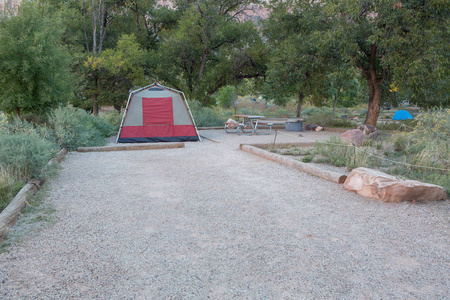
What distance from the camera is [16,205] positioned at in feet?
13.7

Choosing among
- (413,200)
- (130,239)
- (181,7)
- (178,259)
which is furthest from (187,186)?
(181,7)

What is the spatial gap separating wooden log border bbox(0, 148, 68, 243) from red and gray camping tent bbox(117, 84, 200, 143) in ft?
18.3

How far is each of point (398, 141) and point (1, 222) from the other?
795cm

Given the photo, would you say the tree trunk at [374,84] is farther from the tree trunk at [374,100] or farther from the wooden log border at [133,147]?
the wooden log border at [133,147]

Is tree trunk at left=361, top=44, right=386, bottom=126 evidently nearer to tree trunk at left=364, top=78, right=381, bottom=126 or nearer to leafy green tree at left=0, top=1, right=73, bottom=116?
tree trunk at left=364, top=78, right=381, bottom=126

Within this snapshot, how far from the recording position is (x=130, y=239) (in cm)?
356

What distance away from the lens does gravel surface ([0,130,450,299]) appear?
2.68m

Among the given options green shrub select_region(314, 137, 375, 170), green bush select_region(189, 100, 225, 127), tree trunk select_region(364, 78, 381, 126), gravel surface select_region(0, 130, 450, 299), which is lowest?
gravel surface select_region(0, 130, 450, 299)

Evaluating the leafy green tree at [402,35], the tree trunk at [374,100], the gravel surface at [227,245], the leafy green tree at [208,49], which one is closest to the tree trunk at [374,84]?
the tree trunk at [374,100]

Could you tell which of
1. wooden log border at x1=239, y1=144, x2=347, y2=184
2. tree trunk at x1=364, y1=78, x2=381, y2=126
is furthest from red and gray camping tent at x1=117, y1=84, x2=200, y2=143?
tree trunk at x1=364, y1=78, x2=381, y2=126

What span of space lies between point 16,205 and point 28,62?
636 centimetres

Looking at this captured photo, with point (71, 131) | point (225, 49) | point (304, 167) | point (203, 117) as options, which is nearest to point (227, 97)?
point (225, 49)

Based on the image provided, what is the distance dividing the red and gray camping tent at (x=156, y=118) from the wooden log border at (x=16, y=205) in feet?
18.3

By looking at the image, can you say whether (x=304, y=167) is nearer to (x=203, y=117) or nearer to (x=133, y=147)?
(x=133, y=147)
